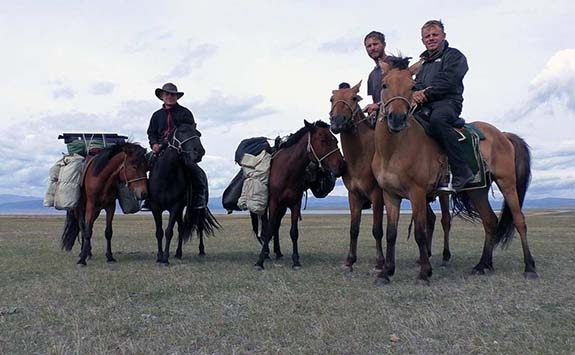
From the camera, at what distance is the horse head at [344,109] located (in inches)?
294

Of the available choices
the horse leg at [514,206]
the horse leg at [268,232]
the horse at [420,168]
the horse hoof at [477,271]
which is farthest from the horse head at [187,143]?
the horse leg at [514,206]

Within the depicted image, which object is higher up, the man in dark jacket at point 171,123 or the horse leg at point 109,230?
the man in dark jacket at point 171,123

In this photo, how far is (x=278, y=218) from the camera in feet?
32.4

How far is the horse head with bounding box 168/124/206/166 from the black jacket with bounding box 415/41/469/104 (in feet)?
13.8

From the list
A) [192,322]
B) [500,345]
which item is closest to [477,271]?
[500,345]

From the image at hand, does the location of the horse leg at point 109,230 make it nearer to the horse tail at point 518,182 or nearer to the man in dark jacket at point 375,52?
the man in dark jacket at point 375,52

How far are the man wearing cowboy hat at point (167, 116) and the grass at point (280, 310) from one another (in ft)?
8.78

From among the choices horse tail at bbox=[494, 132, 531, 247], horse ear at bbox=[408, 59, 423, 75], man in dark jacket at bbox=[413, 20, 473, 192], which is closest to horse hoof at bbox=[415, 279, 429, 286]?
man in dark jacket at bbox=[413, 20, 473, 192]

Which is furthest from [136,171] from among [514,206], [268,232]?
[514,206]

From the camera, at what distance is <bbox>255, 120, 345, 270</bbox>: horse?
882 cm

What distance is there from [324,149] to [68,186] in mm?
5471

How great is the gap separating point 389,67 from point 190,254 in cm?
686

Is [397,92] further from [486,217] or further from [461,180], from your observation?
[486,217]

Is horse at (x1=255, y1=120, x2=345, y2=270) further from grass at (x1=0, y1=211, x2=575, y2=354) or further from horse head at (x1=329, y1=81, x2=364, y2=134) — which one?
horse head at (x1=329, y1=81, x2=364, y2=134)
